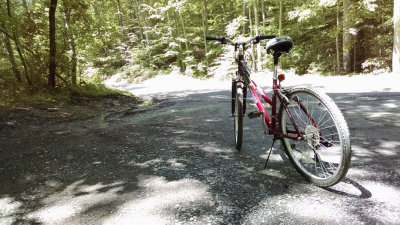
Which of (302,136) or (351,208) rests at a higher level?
(302,136)

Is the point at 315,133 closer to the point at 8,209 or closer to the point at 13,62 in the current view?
the point at 8,209

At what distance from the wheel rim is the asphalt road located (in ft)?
0.56

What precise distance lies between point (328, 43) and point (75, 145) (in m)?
16.2

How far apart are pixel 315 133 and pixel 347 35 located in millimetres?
13733

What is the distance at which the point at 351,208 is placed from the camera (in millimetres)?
1813

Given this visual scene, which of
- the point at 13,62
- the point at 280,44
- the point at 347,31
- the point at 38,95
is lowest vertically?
the point at 38,95

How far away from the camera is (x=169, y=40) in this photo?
21.1 metres

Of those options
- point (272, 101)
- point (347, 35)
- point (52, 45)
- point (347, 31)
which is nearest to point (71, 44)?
point (52, 45)

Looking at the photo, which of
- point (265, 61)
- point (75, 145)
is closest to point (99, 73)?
point (75, 145)

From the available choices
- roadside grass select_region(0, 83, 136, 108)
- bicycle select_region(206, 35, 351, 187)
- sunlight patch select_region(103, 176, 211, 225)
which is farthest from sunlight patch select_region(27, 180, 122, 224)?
roadside grass select_region(0, 83, 136, 108)

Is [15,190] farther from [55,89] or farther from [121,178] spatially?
[55,89]

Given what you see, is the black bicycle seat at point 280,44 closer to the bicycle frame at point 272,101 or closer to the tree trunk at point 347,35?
the bicycle frame at point 272,101

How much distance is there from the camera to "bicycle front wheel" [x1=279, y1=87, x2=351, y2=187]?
1942mm

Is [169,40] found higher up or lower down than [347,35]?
higher up
